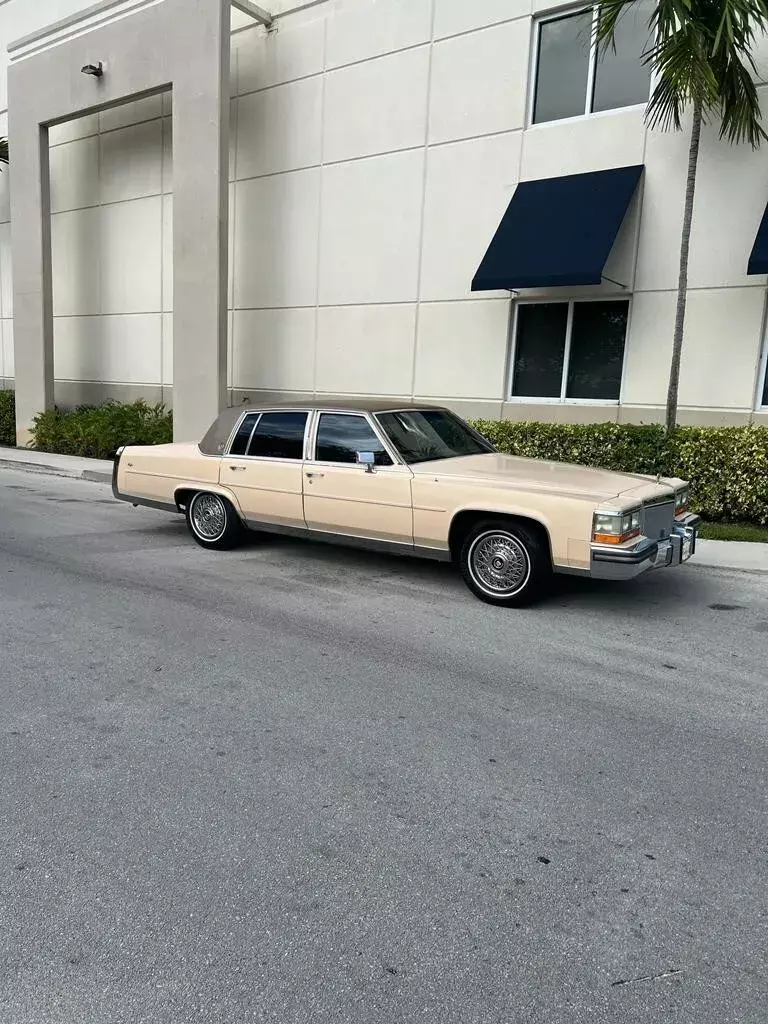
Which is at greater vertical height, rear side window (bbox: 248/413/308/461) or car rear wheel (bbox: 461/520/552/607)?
rear side window (bbox: 248/413/308/461)

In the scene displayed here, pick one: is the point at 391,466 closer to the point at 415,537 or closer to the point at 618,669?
the point at 415,537

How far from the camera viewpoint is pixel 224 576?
7.43 meters

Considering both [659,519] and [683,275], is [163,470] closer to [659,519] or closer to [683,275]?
[659,519]

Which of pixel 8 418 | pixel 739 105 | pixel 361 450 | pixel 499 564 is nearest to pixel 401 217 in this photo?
pixel 739 105

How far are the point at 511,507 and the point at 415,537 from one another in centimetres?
100

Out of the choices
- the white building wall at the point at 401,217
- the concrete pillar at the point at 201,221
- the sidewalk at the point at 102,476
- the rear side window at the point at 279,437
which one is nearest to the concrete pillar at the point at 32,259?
the white building wall at the point at 401,217

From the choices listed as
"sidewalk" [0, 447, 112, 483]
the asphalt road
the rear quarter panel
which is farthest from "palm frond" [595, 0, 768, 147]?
"sidewalk" [0, 447, 112, 483]

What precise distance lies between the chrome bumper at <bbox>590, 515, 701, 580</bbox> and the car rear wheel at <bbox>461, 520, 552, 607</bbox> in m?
0.47

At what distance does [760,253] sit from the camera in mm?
9758

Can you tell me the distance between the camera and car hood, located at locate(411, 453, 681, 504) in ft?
20.4

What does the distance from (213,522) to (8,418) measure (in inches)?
562

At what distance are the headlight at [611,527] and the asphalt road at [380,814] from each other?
0.70 metres

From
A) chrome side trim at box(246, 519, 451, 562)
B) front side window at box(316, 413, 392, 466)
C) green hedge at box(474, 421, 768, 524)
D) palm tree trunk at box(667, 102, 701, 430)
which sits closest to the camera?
chrome side trim at box(246, 519, 451, 562)

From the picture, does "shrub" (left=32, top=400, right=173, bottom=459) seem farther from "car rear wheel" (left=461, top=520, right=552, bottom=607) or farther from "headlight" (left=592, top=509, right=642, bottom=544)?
"headlight" (left=592, top=509, right=642, bottom=544)
